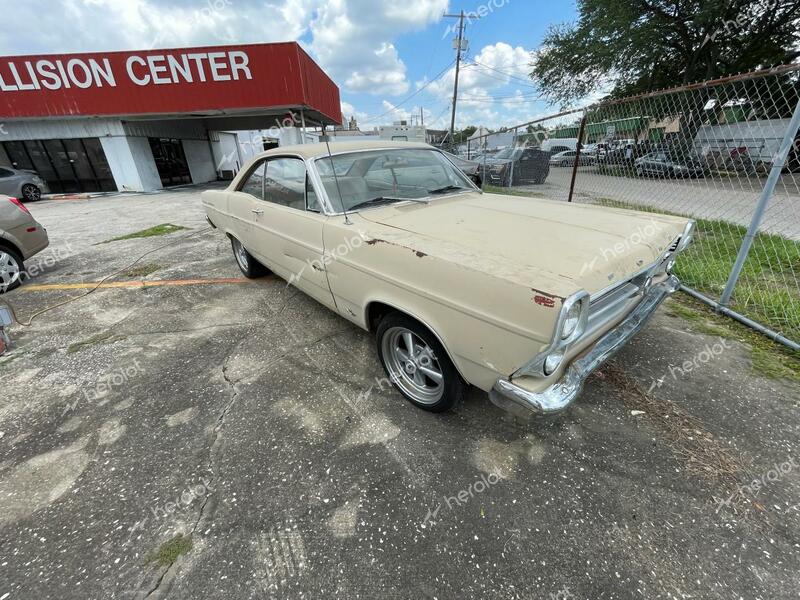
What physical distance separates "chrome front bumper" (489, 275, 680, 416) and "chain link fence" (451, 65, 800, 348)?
6.46 feet

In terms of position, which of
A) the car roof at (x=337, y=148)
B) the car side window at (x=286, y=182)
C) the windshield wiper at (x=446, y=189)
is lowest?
the windshield wiper at (x=446, y=189)

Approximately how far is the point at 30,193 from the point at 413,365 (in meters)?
18.3

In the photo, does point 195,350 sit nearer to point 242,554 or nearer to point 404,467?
point 242,554

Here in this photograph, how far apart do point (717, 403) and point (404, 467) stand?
2123 mm

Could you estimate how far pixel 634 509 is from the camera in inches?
69.0

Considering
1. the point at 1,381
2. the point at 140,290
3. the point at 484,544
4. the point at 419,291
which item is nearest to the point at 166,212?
the point at 140,290

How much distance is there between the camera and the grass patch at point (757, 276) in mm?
3256

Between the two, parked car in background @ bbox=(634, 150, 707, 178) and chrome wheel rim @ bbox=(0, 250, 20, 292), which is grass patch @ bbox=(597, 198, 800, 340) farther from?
chrome wheel rim @ bbox=(0, 250, 20, 292)

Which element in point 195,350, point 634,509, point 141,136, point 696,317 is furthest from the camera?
point 141,136

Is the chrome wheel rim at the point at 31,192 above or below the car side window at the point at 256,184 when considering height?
below

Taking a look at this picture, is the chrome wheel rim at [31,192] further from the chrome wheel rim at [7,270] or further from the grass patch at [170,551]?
the grass patch at [170,551]

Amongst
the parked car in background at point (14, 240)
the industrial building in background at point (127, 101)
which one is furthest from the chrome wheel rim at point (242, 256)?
the industrial building in background at point (127, 101)

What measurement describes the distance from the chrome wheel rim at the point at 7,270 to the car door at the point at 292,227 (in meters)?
3.56

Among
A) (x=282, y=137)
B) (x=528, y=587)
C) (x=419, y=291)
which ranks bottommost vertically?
(x=528, y=587)
